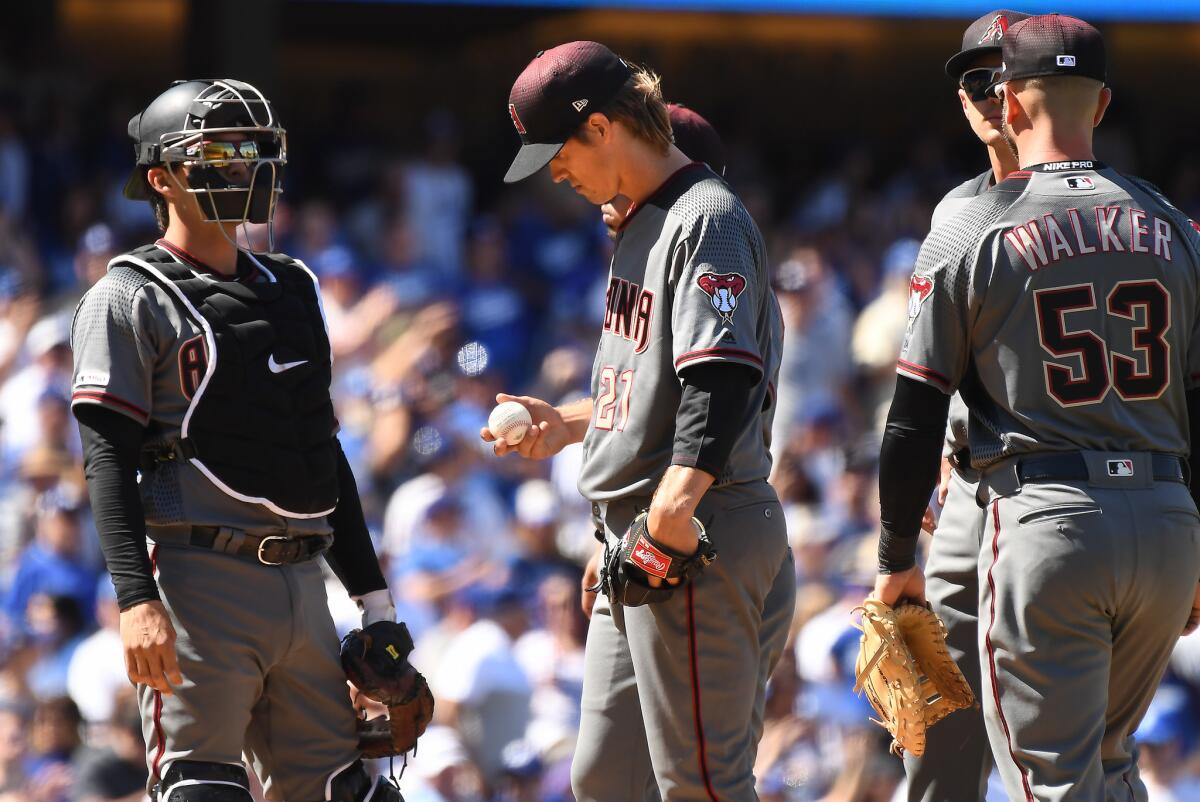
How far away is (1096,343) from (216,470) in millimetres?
1780

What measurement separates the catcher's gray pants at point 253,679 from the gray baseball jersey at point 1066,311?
1.39 metres

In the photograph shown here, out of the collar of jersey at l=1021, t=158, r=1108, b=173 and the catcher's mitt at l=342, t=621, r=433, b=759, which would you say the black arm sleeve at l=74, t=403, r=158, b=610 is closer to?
the catcher's mitt at l=342, t=621, r=433, b=759

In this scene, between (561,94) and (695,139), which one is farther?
(695,139)

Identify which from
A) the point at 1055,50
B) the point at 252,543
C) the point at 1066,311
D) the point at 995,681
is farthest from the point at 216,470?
the point at 1055,50

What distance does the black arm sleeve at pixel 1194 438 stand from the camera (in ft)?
11.1

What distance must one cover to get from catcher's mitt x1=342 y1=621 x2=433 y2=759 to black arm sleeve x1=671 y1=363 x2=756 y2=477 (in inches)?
33.4

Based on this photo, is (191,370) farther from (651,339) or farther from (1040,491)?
(1040,491)

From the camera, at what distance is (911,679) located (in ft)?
11.6

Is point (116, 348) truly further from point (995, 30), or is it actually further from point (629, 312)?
point (995, 30)

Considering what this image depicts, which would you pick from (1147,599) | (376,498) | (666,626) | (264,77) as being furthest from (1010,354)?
(264,77)

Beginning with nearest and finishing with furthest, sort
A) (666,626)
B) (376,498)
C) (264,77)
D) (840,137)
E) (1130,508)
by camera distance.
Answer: (1130,508) → (666,626) → (376,498) → (264,77) → (840,137)

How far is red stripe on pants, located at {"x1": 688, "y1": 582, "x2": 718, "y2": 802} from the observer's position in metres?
3.38

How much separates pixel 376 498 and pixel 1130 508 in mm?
5443

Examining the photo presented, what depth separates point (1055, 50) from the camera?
331cm
